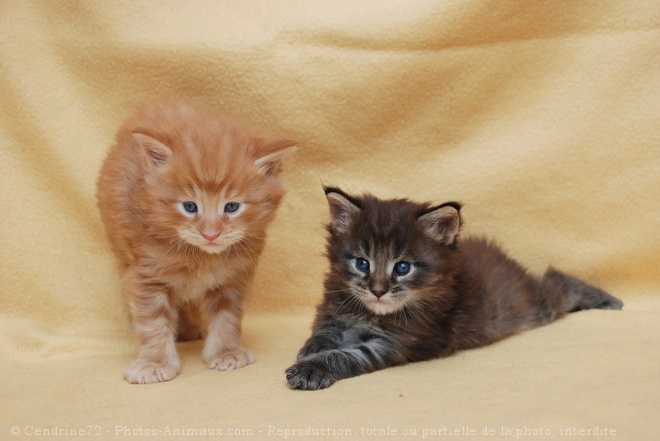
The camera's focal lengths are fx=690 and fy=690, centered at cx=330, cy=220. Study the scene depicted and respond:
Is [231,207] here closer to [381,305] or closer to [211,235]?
[211,235]

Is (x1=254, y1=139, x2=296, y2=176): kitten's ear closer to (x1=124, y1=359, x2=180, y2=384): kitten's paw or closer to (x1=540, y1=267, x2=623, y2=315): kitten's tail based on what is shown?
(x1=124, y1=359, x2=180, y2=384): kitten's paw

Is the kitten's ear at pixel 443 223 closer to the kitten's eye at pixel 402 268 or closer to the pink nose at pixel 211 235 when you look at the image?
the kitten's eye at pixel 402 268

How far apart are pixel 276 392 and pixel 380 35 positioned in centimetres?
161

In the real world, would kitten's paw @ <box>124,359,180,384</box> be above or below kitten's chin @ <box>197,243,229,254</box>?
below

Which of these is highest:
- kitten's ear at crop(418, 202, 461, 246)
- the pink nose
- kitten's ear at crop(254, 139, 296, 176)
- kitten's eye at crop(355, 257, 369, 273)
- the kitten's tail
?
kitten's ear at crop(254, 139, 296, 176)

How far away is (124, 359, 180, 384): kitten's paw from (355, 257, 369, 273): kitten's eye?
2.45 ft

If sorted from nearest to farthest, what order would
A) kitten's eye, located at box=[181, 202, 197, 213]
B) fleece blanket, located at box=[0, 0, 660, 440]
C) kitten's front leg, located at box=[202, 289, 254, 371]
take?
kitten's eye, located at box=[181, 202, 197, 213] < kitten's front leg, located at box=[202, 289, 254, 371] < fleece blanket, located at box=[0, 0, 660, 440]

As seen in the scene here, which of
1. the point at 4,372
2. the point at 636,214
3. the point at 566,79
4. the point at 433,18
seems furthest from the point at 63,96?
the point at 636,214

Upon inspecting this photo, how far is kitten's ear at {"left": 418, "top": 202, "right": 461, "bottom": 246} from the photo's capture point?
245 centimetres

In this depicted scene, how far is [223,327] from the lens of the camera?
8.52 feet

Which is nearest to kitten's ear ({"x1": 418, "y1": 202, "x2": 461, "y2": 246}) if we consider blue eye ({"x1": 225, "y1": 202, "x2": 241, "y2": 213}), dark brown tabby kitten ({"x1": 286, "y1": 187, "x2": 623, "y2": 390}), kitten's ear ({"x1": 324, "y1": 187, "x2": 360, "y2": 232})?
dark brown tabby kitten ({"x1": 286, "y1": 187, "x2": 623, "y2": 390})

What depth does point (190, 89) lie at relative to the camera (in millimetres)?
3023

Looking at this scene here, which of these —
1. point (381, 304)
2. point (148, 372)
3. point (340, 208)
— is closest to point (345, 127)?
point (340, 208)

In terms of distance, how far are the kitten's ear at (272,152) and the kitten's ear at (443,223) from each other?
1.77 feet
